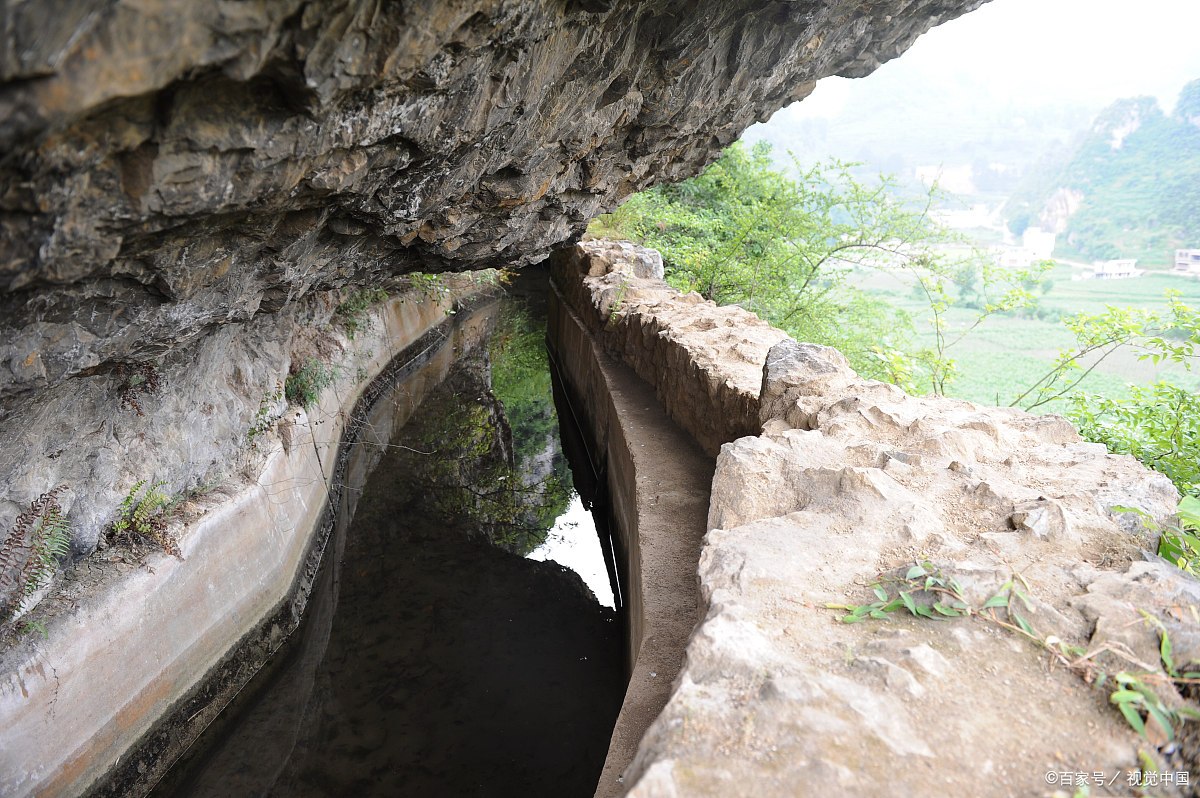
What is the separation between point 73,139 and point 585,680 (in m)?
5.17

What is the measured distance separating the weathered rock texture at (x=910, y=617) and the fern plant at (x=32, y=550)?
377cm

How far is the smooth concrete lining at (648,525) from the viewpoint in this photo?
11.4 feet

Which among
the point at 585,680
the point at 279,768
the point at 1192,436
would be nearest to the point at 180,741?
the point at 279,768

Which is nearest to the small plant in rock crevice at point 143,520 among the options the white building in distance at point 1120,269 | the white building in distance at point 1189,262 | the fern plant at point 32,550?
the fern plant at point 32,550

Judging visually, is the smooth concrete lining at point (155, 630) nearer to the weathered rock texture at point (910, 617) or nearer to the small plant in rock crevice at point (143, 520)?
the small plant in rock crevice at point (143, 520)

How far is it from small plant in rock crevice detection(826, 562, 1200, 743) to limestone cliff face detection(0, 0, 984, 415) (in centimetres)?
280

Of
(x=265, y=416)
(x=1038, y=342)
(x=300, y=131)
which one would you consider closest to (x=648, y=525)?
(x=300, y=131)

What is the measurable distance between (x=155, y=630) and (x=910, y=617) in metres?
4.83

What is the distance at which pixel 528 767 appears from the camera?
519cm

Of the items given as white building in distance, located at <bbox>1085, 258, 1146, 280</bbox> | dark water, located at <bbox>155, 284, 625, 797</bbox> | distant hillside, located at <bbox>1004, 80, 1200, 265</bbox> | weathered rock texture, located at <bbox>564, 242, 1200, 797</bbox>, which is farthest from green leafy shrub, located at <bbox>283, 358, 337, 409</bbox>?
distant hillside, located at <bbox>1004, 80, 1200, 265</bbox>

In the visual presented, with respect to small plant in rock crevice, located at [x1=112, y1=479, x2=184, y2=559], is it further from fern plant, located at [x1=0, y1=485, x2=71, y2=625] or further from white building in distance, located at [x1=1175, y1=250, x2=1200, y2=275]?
white building in distance, located at [x1=1175, y1=250, x2=1200, y2=275]

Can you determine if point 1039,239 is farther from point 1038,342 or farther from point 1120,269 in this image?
point 1038,342

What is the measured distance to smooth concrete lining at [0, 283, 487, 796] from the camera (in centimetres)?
408

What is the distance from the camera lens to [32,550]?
418 centimetres
